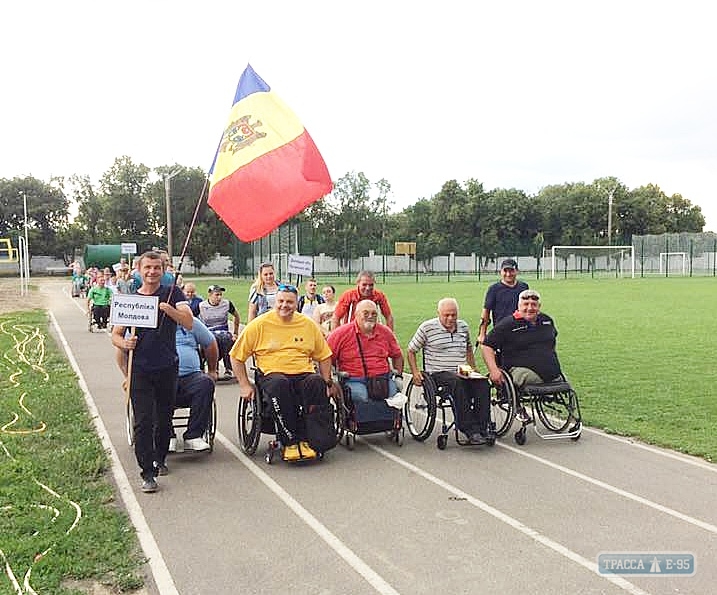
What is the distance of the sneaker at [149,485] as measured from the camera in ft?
18.4

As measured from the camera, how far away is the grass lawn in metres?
4.12

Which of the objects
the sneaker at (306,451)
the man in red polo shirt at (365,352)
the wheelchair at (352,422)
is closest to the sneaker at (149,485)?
the sneaker at (306,451)

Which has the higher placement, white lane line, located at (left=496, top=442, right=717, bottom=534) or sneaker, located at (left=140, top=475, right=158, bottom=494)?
sneaker, located at (left=140, top=475, right=158, bottom=494)

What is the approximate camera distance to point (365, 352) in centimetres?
695

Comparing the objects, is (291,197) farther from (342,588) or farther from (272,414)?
(342,588)

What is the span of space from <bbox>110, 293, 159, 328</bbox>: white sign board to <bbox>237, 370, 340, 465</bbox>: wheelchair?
3.99ft

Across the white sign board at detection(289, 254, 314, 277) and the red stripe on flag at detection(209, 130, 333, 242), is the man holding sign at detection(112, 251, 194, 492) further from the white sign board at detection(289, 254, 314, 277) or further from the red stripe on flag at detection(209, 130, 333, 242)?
the white sign board at detection(289, 254, 314, 277)

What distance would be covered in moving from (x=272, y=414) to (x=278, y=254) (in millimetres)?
28549

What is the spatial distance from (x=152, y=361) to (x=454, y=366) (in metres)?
2.91

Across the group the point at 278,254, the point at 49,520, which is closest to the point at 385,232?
the point at 278,254

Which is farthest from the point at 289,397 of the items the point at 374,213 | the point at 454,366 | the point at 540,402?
the point at 374,213

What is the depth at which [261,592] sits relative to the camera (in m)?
3.91
